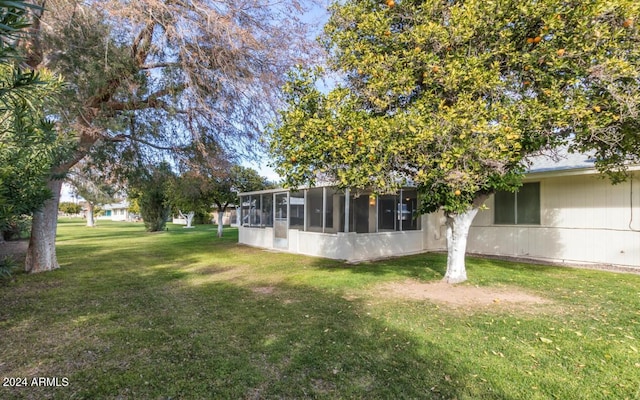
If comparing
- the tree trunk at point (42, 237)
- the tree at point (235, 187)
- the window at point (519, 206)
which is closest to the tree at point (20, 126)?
the tree trunk at point (42, 237)

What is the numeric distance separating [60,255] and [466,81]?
14538mm

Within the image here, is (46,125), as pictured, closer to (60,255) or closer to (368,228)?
(368,228)

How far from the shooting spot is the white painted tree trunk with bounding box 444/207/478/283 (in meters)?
6.68

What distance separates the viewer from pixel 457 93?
518cm

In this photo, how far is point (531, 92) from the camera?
16.9 ft

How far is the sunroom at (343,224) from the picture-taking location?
35.7ft

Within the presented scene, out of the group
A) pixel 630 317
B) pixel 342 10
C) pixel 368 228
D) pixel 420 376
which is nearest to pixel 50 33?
pixel 342 10

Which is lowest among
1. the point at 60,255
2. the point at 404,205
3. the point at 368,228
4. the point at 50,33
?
the point at 60,255

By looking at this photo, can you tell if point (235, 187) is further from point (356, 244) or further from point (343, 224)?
point (356, 244)

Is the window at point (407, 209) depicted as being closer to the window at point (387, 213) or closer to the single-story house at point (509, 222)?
the single-story house at point (509, 222)

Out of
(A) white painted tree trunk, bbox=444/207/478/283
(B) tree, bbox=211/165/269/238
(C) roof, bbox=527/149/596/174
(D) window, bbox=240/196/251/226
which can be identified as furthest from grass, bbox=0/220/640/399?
(B) tree, bbox=211/165/269/238

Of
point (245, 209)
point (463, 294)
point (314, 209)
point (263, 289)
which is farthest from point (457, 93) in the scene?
point (245, 209)

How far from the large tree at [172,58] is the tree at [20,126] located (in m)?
1.20

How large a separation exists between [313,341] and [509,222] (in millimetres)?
9739
